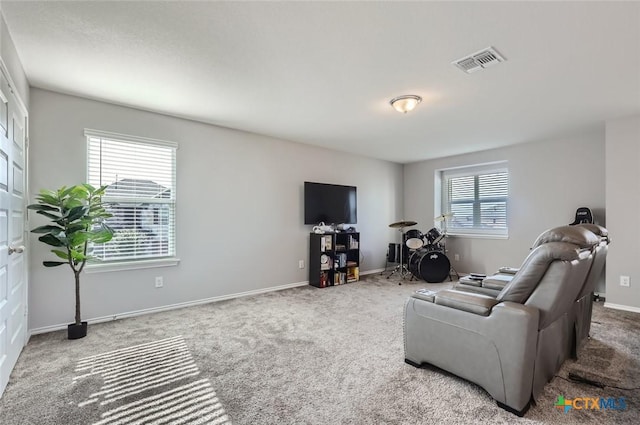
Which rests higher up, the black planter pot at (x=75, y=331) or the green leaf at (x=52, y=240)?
the green leaf at (x=52, y=240)

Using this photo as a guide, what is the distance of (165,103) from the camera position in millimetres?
3229

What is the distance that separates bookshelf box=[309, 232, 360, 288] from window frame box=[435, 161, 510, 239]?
6.83 feet

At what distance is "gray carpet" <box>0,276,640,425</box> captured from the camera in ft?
5.53

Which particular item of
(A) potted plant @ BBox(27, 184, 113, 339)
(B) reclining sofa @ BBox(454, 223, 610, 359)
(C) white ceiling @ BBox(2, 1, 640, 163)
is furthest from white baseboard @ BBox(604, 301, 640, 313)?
(A) potted plant @ BBox(27, 184, 113, 339)

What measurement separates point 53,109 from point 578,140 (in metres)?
6.45

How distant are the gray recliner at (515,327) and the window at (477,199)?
3.59 metres

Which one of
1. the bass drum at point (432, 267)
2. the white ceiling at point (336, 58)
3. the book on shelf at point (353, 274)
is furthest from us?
the book on shelf at point (353, 274)

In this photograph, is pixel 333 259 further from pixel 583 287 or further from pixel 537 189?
pixel 537 189

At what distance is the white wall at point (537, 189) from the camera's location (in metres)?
4.22

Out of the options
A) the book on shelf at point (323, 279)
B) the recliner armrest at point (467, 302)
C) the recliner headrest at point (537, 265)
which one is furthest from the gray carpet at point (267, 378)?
the book on shelf at point (323, 279)

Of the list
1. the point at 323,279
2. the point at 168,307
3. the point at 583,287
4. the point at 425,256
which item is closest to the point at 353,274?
the point at 323,279

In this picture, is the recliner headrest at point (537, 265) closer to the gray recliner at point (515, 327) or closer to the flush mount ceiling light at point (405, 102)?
the gray recliner at point (515, 327)

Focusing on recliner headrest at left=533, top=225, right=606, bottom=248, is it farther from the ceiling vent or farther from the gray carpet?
the ceiling vent

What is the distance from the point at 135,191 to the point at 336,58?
2.63m
